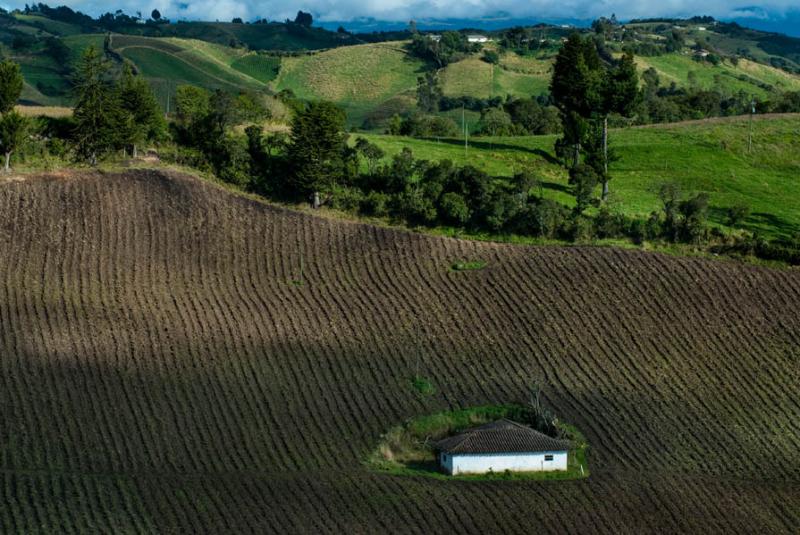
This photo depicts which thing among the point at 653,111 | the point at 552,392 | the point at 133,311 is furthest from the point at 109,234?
the point at 653,111

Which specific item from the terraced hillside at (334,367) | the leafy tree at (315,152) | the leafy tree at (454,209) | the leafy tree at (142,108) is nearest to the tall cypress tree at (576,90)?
the leafy tree at (454,209)

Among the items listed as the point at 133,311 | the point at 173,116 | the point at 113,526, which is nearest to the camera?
the point at 113,526

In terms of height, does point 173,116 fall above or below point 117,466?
above

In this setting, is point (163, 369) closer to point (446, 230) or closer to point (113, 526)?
point (113, 526)

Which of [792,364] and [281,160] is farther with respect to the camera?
[281,160]

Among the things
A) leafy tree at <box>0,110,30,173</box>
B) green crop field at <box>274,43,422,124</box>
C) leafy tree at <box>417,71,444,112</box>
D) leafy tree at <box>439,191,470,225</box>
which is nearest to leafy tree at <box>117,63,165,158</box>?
leafy tree at <box>0,110,30,173</box>

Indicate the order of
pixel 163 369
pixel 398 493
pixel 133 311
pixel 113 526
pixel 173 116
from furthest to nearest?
pixel 173 116 → pixel 133 311 → pixel 163 369 → pixel 398 493 → pixel 113 526

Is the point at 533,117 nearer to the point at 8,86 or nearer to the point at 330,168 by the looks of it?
the point at 330,168

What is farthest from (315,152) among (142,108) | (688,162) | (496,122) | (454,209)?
(496,122)
